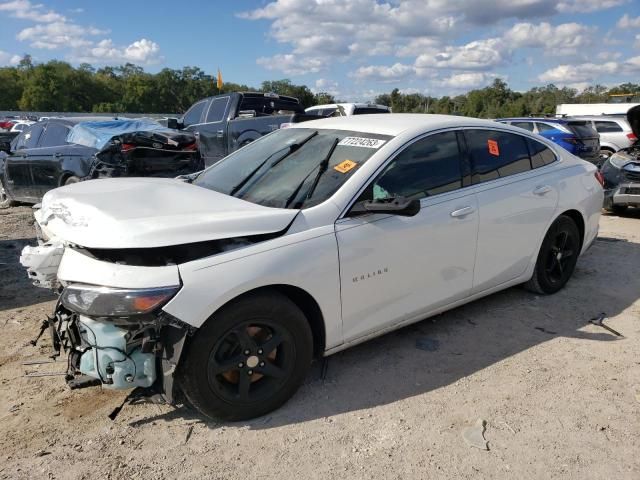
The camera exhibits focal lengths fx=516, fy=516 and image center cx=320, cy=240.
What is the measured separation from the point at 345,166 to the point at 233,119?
22.8 ft

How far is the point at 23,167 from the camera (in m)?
9.43

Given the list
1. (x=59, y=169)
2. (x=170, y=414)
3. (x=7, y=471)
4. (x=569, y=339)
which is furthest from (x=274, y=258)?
(x=59, y=169)

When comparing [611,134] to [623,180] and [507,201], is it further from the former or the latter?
[507,201]

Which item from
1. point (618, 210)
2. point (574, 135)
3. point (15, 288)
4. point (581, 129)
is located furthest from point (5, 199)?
point (581, 129)

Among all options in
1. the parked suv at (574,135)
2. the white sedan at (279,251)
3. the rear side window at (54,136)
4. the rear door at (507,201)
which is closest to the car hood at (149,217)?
the white sedan at (279,251)

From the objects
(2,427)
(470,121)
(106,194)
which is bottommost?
(2,427)

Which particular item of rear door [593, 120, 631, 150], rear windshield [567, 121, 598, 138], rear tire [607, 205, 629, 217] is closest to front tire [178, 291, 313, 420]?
rear tire [607, 205, 629, 217]

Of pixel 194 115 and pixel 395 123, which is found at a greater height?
pixel 194 115

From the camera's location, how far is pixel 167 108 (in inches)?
3866

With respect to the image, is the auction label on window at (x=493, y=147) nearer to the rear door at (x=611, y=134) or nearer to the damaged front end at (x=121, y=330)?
the damaged front end at (x=121, y=330)

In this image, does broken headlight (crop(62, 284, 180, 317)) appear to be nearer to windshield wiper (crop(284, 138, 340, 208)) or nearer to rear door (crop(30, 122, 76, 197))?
windshield wiper (crop(284, 138, 340, 208))

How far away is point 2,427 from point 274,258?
1.83 m

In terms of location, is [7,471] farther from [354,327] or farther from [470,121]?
[470,121]

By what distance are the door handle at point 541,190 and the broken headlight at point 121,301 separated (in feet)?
10.4
